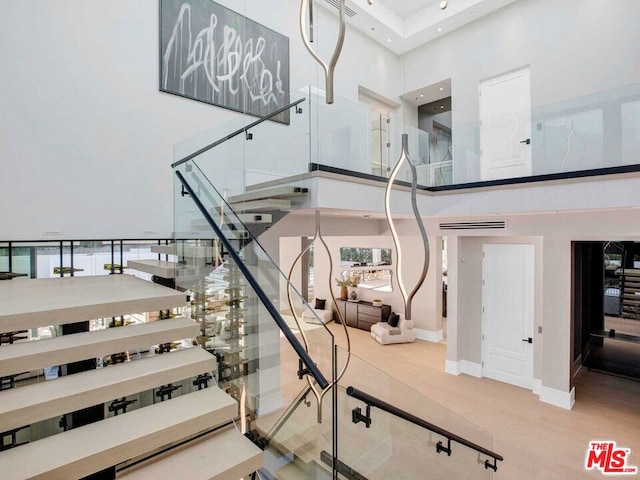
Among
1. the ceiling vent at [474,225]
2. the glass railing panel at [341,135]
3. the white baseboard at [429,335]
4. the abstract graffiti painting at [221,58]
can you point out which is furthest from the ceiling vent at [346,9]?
the white baseboard at [429,335]

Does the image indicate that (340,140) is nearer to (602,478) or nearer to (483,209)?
(483,209)

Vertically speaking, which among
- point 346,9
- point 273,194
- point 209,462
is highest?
point 346,9

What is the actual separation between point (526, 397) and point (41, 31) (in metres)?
9.07

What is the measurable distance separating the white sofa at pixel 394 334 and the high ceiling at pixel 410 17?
717 centimetres

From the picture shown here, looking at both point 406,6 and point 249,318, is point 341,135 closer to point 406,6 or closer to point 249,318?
point 249,318

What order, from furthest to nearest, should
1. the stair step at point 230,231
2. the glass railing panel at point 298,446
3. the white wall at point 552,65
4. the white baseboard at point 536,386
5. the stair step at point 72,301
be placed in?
the white baseboard at point 536,386 < the white wall at point 552,65 < the stair step at point 230,231 < the glass railing panel at point 298,446 < the stair step at point 72,301

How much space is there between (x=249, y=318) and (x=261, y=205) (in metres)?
1.76

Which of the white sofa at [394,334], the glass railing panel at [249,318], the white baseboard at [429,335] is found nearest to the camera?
the glass railing panel at [249,318]

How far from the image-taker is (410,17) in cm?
832

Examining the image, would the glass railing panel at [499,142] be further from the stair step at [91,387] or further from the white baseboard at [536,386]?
the white baseboard at [536,386]

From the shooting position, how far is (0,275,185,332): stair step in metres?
2.25

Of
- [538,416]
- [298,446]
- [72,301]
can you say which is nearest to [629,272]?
[538,416]

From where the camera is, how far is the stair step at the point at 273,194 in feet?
13.1

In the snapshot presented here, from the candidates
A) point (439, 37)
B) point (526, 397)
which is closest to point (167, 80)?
point (439, 37)
